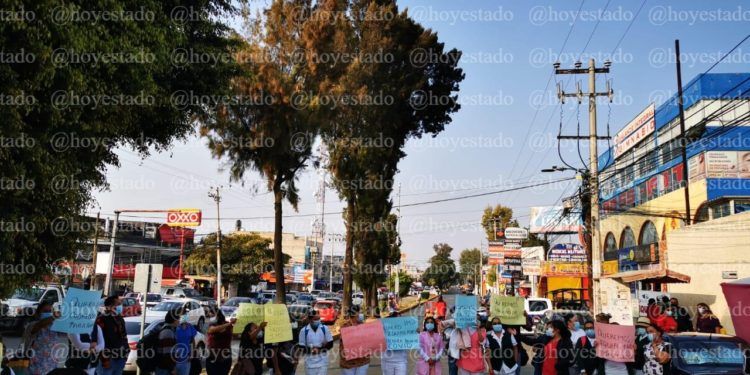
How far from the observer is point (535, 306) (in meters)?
26.7

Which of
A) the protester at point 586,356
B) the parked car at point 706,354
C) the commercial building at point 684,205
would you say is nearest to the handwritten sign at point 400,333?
the protester at point 586,356

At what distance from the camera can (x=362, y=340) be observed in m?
10.3

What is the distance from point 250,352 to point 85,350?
2.62 m

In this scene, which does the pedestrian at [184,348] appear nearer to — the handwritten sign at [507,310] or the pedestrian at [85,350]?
the pedestrian at [85,350]

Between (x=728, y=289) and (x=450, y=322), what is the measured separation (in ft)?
18.6

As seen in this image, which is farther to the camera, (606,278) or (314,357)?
(606,278)

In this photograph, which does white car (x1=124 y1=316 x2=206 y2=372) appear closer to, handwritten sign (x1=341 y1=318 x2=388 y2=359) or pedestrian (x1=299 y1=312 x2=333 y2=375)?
pedestrian (x1=299 y1=312 x2=333 y2=375)

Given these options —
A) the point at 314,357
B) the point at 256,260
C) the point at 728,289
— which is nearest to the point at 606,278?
the point at 728,289

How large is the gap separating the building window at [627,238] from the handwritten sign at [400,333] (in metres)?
29.8

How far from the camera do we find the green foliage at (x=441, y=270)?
108250 millimetres

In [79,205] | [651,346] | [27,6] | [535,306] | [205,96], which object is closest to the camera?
[27,6]

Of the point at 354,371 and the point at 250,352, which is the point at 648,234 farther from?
the point at 250,352

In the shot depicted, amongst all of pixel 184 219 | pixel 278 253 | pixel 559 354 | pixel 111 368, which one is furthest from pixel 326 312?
pixel 559 354

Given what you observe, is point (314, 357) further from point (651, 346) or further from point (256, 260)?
point (256, 260)
